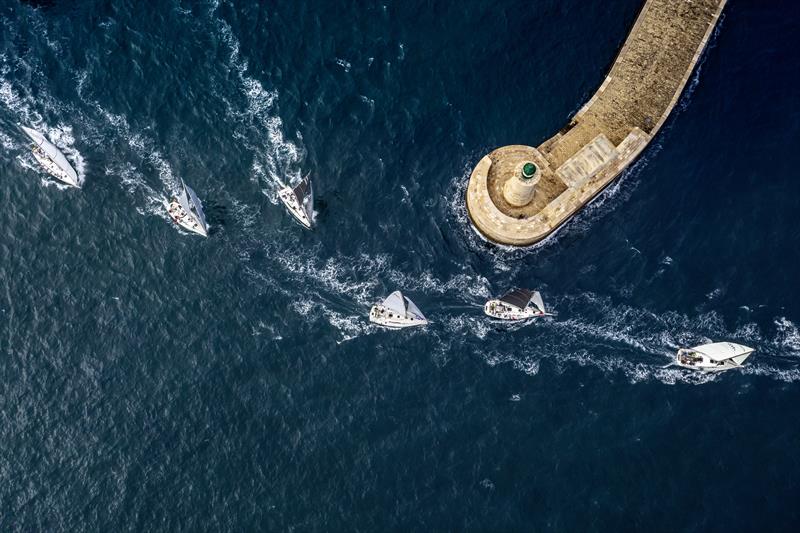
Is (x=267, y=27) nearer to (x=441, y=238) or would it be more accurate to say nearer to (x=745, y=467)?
(x=441, y=238)

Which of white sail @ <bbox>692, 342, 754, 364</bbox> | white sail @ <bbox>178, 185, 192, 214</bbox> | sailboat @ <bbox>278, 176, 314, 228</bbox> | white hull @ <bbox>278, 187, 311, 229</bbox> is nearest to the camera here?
white sail @ <bbox>692, 342, 754, 364</bbox>

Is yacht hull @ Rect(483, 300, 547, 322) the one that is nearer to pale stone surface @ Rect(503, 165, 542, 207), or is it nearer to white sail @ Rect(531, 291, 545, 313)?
white sail @ Rect(531, 291, 545, 313)

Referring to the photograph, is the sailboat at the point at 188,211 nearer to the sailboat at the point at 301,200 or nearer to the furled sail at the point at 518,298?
the sailboat at the point at 301,200

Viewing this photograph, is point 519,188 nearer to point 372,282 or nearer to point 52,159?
point 372,282

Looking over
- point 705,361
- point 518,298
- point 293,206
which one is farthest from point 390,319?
point 705,361

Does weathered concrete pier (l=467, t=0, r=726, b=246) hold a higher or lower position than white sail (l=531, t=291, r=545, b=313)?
higher

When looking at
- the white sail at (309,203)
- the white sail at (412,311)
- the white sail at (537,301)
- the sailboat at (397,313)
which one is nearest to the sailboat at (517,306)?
the white sail at (537,301)

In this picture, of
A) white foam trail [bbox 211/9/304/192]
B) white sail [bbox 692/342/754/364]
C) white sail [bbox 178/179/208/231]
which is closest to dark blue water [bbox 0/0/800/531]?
white foam trail [bbox 211/9/304/192]
